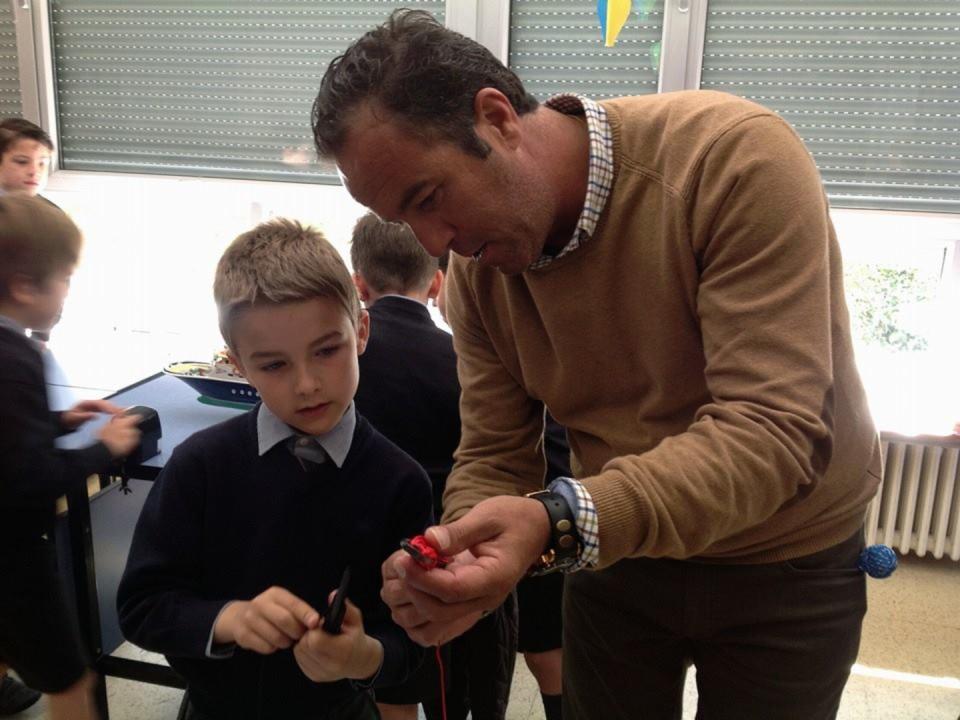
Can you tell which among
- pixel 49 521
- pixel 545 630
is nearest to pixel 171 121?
pixel 49 521

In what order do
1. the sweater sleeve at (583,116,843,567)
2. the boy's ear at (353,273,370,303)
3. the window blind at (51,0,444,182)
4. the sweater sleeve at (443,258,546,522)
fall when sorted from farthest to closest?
the window blind at (51,0,444,182)
the boy's ear at (353,273,370,303)
the sweater sleeve at (443,258,546,522)
the sweater sleeve at (583,116,843,567)

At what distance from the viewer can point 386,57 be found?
3.31 feet

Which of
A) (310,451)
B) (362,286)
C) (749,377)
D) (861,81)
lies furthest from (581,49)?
(749,377)

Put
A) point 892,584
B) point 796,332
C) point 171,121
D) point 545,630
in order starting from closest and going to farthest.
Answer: point 796,332
point 545,630
point 892,584
point 171,121

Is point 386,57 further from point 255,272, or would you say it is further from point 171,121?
point 171,121

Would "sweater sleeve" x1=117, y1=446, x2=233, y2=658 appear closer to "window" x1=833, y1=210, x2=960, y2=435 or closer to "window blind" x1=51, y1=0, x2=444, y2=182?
"window blind" x1=51, y1=0, x2=444, y2=182

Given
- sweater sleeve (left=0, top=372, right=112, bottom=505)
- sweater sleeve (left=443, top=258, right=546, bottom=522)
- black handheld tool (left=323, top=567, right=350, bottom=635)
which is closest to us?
black handheld tool (left=323, top=567, right=350, bottom=635)

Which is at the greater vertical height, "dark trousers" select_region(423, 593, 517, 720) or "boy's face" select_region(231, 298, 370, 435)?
"boy's face" select_region(231, 298, 370, 435)

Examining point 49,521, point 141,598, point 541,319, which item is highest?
point 541,319

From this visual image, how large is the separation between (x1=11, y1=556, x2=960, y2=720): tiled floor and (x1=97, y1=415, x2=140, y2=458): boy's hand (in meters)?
0.91

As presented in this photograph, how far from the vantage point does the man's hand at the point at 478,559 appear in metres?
0.90

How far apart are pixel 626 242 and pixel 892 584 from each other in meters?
2.59

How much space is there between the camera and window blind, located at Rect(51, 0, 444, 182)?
3.33 meters

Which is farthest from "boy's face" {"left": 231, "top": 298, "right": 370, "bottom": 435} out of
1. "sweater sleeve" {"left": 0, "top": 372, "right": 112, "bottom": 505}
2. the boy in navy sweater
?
"sweater sleeve" {"left": 0, "top": 372, "right": 112, "bottom": 505}
